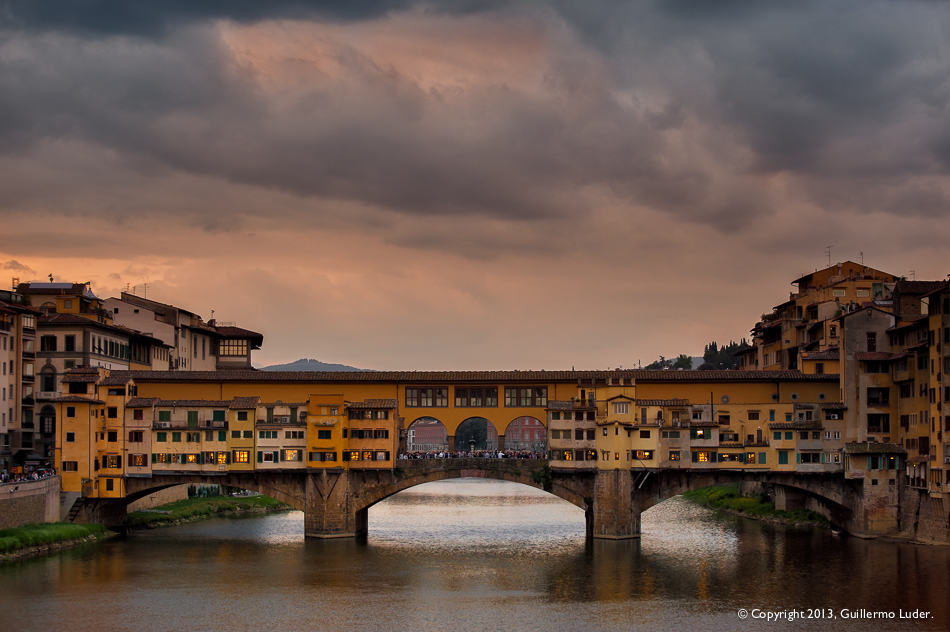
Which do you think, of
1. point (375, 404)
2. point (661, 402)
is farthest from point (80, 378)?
point (661, 402)

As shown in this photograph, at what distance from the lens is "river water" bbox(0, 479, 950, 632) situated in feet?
160

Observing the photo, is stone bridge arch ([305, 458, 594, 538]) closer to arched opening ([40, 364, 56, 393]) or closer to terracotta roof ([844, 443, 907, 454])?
terracotta roof ([844, 443, 907, 454])

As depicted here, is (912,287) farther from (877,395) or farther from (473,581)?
(473,581)

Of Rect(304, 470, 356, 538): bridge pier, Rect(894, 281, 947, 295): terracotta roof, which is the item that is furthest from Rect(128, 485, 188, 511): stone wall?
Rect(894, 281, 947, 295): terracotta roof

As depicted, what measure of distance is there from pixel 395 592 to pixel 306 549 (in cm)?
1457

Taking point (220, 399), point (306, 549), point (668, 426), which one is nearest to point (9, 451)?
→ point (220, 399)

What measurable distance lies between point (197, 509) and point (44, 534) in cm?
2554

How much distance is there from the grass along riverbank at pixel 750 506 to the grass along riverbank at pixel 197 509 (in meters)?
36.8

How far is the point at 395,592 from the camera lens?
178ft

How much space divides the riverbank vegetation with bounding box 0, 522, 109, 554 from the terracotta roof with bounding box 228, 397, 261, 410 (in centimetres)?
1133

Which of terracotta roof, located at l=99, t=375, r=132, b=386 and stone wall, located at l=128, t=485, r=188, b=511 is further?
stone wall, located at l=128, t=485, r=188, b=511

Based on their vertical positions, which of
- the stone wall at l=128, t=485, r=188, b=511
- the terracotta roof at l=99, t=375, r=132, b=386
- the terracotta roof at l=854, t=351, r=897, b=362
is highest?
the terracotta roof at l=854, t=351, r=897, b=362

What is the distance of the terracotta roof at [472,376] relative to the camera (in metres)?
75.8

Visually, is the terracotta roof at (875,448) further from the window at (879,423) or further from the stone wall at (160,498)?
the stone wall at (160,498)
